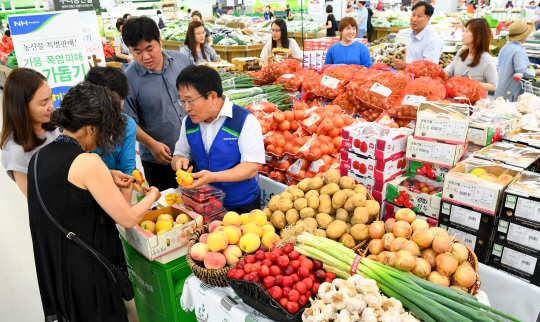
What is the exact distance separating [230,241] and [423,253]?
89 centimetres

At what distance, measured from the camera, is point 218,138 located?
2203 millimetres

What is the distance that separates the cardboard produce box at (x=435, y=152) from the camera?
203cm

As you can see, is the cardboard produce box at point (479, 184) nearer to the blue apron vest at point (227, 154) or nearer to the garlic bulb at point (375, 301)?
the garlic bulb at point (375, 301)

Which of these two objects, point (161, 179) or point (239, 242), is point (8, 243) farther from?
point (239, 242)

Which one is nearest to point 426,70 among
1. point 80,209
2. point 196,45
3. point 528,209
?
point 528,209

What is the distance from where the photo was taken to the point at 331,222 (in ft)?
6.13

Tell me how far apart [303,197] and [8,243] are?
11.4 ft

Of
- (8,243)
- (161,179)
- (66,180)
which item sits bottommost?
(8,243)

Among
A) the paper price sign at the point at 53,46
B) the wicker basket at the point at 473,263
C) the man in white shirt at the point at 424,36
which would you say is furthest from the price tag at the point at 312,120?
the paper price sign at the point at 53,46

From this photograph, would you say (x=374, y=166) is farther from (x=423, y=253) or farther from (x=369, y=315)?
(x=369, y=315)

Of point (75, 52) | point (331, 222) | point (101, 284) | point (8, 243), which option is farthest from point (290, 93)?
point (8, 243)

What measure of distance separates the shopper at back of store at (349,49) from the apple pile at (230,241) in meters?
3.60

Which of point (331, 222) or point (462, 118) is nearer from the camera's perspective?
point (331, 222)

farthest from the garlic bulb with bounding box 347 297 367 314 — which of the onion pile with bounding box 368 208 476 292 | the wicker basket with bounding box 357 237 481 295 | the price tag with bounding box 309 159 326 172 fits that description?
the price tag with bounding box 309 159 326 172
